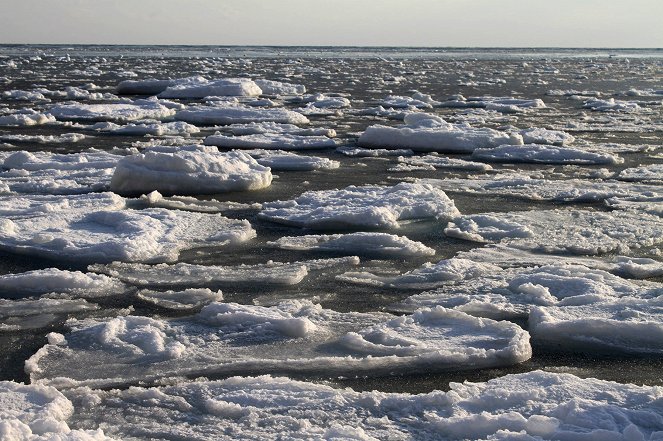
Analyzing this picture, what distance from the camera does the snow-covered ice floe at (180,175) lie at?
7848mm

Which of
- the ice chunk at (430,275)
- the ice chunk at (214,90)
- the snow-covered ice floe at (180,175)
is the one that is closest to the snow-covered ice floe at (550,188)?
the snow-covered ice floe at (180,175)

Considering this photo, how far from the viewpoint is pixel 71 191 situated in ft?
25.8

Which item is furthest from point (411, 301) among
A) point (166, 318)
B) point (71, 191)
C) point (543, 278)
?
point (71, 191)

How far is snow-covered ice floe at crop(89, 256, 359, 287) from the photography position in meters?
5.06

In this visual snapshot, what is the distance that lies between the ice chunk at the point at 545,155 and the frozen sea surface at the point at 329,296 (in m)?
0.04

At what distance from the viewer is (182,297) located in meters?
4.74

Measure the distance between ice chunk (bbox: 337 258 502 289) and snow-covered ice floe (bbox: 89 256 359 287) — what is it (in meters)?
0.28

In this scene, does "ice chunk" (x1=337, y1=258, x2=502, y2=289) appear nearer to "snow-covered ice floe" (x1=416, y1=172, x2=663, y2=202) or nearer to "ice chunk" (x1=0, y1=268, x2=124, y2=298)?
"ice chunk" (x1=0, y1=268, x2=124, y2=298)

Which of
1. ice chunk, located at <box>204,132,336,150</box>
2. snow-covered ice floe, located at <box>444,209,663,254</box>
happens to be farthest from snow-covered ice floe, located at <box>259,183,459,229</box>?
ice chunk, located at <box>204,132,336,150</box>

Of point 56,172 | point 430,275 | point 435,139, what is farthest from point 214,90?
point 430,275

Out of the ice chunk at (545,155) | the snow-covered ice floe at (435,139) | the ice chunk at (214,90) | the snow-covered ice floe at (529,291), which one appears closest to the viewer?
the snow-covered ice floe at (529,291)

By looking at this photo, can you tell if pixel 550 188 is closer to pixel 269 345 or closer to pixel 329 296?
pixel 329 296

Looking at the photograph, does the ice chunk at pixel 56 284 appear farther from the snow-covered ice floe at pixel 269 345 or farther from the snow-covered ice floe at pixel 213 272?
the snow-covered ice floe at pixel 269 345

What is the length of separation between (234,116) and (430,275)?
422 inches
